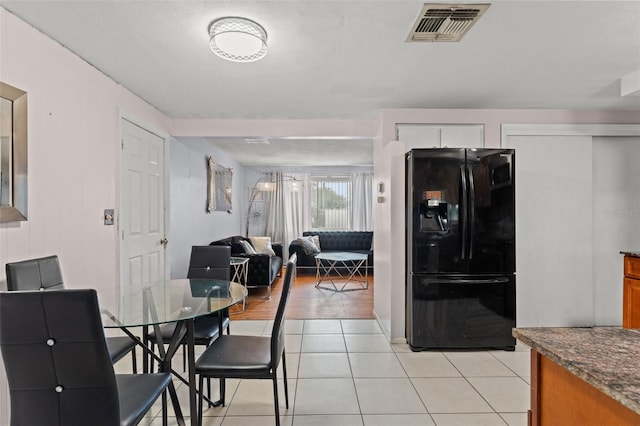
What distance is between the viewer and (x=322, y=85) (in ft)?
9.66

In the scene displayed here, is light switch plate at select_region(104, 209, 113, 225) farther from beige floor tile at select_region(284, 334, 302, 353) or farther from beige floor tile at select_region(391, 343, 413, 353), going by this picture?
beige floor tile at select_region(391, 343, 413, 353)

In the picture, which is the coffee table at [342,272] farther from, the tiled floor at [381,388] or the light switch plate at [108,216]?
the light switch plate at [108,216]

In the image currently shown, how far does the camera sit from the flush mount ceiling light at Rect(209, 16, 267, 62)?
194 cm

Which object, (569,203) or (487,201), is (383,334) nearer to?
(487,201)

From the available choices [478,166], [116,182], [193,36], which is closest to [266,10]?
[193,36]

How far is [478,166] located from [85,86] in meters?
3.21

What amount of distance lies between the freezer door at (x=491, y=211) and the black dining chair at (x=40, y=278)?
2.72m

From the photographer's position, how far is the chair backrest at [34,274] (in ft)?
5.78

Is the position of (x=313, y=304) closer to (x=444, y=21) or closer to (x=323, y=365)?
(x=323, y=365)

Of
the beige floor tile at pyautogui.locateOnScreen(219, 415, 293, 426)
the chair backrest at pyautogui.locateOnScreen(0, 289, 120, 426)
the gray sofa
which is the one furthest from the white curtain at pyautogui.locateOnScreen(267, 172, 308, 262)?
the chair backrest at pyautogui.locateOnScreen(0, 289, 120, 426)

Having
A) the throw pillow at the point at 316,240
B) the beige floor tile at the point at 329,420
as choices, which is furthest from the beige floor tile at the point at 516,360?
the throw pillow at the point at 316,240

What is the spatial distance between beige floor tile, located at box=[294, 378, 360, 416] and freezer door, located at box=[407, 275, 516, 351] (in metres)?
0.95

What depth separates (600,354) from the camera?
36.4 inches

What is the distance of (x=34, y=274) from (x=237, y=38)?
5.64 feet
